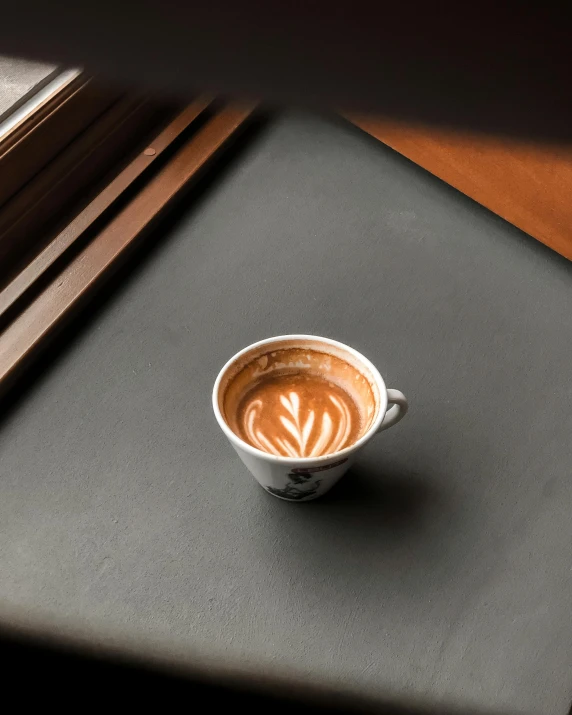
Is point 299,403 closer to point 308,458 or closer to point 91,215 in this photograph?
point 308,458

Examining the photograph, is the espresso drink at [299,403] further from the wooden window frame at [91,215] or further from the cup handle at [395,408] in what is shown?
the wooden window frame at [91,215]

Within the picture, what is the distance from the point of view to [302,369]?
59 cm

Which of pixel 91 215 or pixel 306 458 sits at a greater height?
pixel 91 215

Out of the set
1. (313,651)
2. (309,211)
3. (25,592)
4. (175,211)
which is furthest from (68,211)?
(313,651)

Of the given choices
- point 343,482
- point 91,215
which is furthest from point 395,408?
point 91,215

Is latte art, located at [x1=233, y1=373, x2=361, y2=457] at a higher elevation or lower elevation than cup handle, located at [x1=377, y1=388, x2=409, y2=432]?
lower

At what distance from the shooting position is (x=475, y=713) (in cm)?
49

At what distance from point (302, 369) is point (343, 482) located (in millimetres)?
97

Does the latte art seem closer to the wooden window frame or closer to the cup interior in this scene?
the cup interior

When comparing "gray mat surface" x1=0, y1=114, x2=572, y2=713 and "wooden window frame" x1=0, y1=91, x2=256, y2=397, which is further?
"wooden window frame" x1=0, y1=91, x2=256, y2=397

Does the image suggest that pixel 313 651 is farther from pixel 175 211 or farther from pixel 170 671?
pixel 175 211

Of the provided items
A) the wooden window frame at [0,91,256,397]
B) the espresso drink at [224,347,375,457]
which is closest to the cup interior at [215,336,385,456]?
the espresso drink at [224,347,375,457]

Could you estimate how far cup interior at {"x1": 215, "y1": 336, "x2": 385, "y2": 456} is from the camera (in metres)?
0.56

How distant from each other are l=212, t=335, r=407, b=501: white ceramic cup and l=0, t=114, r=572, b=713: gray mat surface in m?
0.04
